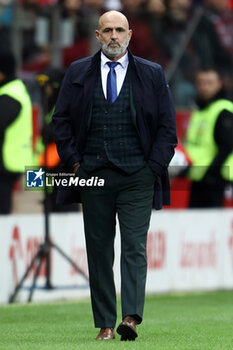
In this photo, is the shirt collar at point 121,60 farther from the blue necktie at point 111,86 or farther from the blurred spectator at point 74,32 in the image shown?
the blurred spectator at point 74,32

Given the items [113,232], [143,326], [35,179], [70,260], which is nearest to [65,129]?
[113,232]

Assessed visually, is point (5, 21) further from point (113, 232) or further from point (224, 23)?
point (113, 232)

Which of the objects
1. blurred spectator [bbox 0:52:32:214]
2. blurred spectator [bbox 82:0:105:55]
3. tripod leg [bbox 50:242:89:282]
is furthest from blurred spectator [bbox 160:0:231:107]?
tripod leg [bbox 50:242:89:282]

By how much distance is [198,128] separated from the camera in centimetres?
1386

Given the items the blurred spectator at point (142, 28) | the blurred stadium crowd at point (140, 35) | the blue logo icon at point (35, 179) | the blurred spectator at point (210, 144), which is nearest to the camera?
the blue logo icon at point (35, 179)

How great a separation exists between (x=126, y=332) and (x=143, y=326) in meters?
1.41

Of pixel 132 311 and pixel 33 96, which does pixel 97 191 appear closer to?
pixel 132 311

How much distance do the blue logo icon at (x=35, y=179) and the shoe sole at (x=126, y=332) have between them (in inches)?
67.7

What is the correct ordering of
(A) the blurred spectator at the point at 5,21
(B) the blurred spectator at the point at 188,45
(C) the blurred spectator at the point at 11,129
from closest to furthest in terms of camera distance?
(C) the blurred spectator at the point at 11,129
(A) the blurred spectator at the point at 5,21
(B) the blurred spectator at the point at 188,45

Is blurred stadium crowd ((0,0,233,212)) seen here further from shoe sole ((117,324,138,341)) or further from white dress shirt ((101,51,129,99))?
shoe sole ((117,324,138,341))

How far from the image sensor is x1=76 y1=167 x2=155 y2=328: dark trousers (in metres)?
7.71

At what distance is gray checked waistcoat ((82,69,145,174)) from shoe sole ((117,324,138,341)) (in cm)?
108

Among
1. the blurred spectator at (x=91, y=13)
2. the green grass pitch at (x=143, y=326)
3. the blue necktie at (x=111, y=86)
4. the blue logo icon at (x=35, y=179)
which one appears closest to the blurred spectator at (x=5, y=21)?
the blurred spectator at (x=91, y=13)

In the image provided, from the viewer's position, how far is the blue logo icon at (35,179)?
889cm
